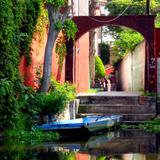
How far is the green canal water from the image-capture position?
12523 millimetres

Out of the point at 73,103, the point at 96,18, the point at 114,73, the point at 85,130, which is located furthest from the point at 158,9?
the point at 85,130

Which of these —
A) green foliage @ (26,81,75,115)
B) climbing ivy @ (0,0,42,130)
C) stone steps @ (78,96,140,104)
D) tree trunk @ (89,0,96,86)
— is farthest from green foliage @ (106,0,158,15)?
climbing ivy @ (0,0,42,130)

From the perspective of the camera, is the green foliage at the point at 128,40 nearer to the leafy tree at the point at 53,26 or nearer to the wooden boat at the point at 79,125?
the leafy tree at the point at 53,26

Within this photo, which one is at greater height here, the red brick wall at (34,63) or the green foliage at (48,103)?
the red brick wall at (34,63)

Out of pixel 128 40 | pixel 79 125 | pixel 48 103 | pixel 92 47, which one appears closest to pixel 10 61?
pixel 48 103

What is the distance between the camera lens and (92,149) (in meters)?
14.2

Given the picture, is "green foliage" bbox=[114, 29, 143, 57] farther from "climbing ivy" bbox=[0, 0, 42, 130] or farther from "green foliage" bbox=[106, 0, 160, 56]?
"climbing ivy" bbox=[0, 0, 42, 130]

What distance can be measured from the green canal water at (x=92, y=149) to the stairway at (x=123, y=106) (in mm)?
4877

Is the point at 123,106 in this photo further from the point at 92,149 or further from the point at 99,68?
the point at 99,68

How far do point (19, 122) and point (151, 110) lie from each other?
309 inches

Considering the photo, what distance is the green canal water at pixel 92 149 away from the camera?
41.1ft

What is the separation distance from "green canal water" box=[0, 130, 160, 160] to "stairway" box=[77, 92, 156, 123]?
16.0 ft

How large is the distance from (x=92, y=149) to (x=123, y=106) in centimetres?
888

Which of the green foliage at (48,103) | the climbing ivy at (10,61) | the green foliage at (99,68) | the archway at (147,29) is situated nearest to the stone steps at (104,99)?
the archway at (147,29)
